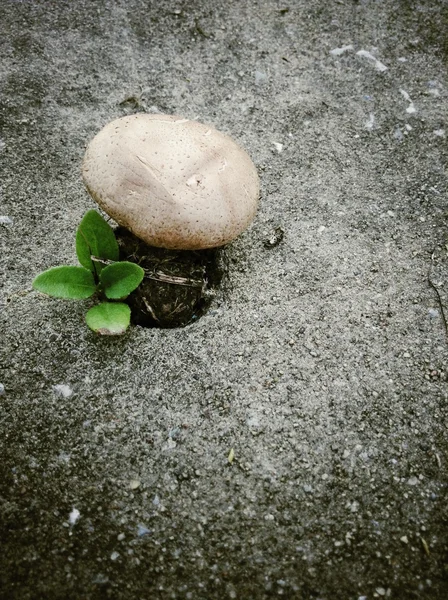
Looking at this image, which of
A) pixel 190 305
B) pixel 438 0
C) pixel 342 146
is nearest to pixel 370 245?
pixel 342 146

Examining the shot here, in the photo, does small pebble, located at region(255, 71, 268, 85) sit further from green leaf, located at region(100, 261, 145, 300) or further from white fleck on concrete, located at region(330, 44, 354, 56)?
green leaf, located at region(100, 261, 145, 300)

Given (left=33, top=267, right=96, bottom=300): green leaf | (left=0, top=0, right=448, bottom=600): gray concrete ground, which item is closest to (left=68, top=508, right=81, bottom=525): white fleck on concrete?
(left=0, top=0, right=448, bottom=600): gray concrete ground

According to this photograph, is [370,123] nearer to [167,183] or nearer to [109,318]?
[167,183]

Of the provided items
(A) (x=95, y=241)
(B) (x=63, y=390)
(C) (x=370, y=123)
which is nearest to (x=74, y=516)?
(B) (x=63, y=390)

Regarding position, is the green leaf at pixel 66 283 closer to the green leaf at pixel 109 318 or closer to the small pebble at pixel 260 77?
the green leaf at pixel 109 318

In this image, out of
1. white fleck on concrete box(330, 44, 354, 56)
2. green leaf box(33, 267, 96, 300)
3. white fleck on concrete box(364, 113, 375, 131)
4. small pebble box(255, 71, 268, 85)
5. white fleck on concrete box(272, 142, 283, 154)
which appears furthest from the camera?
white fleck on concrete box(330, 44, 354, 56)

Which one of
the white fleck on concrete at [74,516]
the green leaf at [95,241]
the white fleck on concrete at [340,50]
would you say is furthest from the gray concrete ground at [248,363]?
the green leaf at [95,241]

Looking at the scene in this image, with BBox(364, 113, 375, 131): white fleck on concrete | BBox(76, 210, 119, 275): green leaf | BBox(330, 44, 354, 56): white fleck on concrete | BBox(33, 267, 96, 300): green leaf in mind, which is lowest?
BBox(33, 267, 96, 300): green leaf
